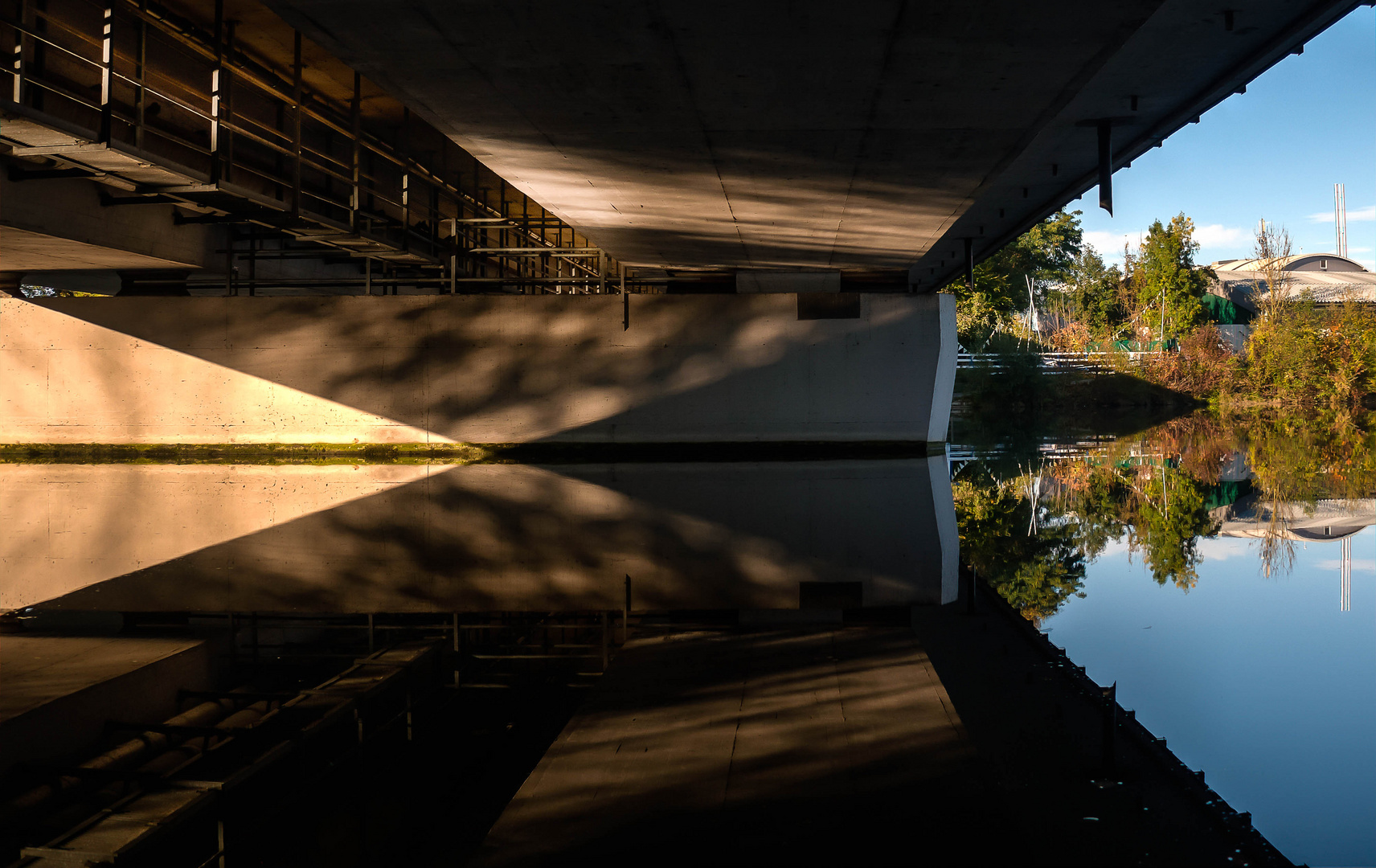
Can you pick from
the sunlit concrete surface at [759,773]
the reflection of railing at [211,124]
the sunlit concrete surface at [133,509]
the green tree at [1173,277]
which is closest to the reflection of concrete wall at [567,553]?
the sunlit concrete surface at [133,509]

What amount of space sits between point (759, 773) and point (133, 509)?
26.6 ft

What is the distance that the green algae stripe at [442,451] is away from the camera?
13.8 metres

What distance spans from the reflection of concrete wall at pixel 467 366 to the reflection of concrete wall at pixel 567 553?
434 centimetres

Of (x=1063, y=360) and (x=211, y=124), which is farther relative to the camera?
(x=1063, y=360)

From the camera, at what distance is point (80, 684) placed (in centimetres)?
329

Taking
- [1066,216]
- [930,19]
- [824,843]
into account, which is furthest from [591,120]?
[1066,216]

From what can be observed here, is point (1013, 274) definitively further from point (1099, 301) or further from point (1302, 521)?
point (1302, 521)

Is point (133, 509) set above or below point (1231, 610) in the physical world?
above

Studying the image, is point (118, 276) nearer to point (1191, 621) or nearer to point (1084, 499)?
point (1084, 499)

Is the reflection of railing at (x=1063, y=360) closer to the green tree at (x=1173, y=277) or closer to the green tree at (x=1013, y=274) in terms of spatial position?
the green tree at (x=1013, y=274)

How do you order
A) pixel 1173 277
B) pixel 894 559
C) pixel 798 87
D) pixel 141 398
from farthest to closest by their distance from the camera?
pixel 1173 277
pixel 141 398
pixel 894 559
pixel 798 87

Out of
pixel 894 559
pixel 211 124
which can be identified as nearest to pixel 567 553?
pixel 894 559

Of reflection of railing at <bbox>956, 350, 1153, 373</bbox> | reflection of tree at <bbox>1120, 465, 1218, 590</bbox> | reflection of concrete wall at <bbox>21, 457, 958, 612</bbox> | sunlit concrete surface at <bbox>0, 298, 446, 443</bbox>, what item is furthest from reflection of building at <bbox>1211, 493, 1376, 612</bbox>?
reflection of railing at <bbox>956, 350, 1153, 373</bbox>

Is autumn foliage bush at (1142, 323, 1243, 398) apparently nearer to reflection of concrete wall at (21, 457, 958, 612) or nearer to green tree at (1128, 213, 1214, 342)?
green tree at (1128, 213, 1214, 342)
